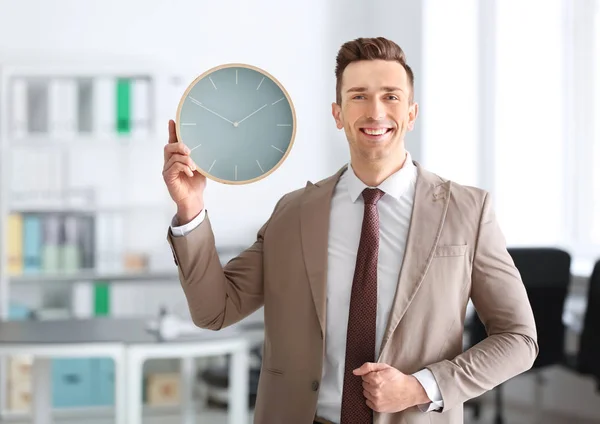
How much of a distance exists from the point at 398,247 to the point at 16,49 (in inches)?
159

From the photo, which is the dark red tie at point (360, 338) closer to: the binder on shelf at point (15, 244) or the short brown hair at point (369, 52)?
the short brown hair at point (369, 52)

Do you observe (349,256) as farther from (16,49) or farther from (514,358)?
(16,49)

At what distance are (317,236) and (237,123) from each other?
281 millimetres

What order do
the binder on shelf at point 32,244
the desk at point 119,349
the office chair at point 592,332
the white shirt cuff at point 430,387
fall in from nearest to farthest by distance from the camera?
1. the white shirt cuff at point 430,387
2. the desk at point 119,349
3. the office chair at point 592,332
4. the binder on shelf at point 32,244

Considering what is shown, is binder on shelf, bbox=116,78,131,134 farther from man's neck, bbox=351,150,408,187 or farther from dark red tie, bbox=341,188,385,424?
dark red tie, bbox=341,188,385,424

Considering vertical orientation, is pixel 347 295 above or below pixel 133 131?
below

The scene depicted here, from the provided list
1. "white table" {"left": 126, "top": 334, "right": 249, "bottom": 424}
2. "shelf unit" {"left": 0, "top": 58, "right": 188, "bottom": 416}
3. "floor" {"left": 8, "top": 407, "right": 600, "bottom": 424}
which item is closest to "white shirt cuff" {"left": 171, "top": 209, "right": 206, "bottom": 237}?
"white table" {"left": 126, "top": 334, "right": 249, "bottom": 424}

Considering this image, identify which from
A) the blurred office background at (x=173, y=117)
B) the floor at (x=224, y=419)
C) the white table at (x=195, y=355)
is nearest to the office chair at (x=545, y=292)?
the blurred office background at (x=173, y=117)

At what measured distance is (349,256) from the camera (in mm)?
1554

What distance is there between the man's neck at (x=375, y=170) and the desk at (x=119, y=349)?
194 cm

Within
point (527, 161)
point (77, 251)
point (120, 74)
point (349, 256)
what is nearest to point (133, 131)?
point (120, 74)

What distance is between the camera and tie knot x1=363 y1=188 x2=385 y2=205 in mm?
1564

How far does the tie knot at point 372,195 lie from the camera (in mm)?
1564

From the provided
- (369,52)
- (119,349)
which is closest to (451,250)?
(369,52)
